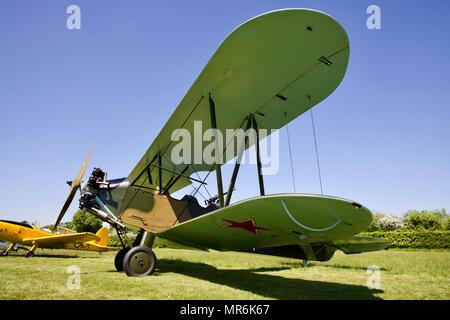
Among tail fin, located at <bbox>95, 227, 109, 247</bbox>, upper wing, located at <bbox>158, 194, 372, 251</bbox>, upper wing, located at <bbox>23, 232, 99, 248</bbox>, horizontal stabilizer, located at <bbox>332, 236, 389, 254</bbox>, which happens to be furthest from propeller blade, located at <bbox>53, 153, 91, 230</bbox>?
tail fin, located at <bbox>95, 227, 109, 247</bbox>

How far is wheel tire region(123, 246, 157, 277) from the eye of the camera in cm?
621

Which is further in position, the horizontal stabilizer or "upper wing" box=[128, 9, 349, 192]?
the horizontal stabilizer

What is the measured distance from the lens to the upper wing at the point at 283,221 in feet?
11.9

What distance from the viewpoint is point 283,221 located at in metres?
4.24

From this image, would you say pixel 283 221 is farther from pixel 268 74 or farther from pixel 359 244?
pixel 359 244

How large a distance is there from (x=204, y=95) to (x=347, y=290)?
4.36 metres

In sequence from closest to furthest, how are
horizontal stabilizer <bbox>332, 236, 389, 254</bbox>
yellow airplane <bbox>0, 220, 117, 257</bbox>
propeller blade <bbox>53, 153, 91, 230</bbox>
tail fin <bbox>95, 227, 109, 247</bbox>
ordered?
horizontal stabilizer <bbox>332, 236, 389, 254</bbox> < propeller blade <bbox>53, 153, 91, 230</bbox> < yellow airplane <bbox>0, 220, 117, 257</bbox> < tail fin <bbox>95, 227, 109, 247</bbox>

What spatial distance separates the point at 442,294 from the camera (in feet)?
15.9

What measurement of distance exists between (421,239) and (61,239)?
89.8 ft

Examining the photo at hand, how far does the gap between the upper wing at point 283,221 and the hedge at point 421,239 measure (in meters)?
24.9

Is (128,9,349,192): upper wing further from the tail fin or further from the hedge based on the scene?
the hedge

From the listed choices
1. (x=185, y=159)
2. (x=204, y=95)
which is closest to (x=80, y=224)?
(x=185, y=159)

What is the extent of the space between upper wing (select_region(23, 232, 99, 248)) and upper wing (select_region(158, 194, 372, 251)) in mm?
11330

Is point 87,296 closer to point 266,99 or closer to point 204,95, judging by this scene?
point 204,95
